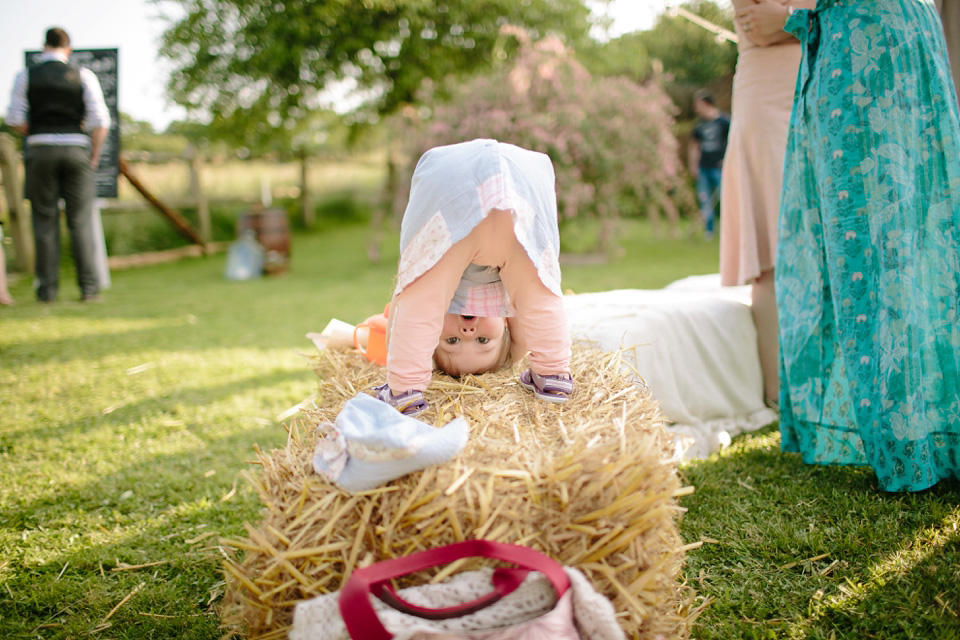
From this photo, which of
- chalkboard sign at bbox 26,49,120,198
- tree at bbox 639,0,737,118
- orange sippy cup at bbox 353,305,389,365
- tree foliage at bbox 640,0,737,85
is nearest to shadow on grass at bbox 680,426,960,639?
orange sippy cup at bbox 353,305,389,365

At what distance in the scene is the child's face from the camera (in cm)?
196

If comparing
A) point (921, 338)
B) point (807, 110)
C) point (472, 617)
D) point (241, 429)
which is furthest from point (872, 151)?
point (241, 429)

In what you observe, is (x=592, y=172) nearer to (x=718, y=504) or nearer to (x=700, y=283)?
(x=700, y=283)

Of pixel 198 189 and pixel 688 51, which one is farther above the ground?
pixel 688 51

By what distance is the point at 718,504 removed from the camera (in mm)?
2184

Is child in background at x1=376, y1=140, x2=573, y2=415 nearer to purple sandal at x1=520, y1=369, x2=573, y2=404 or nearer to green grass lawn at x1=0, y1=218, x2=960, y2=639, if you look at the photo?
purple sandal at x1=520, y1=369, x2=573, y2=404

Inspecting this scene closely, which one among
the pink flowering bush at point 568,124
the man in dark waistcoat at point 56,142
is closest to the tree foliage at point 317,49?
the pink flowering bush at point 568,124

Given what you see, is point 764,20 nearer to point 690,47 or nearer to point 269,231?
point 269,231

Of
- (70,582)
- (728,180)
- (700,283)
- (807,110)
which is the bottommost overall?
(70,582)

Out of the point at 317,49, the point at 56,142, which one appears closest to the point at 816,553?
the point at 56,142

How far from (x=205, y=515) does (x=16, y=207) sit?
715cm

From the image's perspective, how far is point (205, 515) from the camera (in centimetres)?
227

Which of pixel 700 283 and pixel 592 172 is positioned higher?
pixel 592 172

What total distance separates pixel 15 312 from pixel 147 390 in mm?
2885
